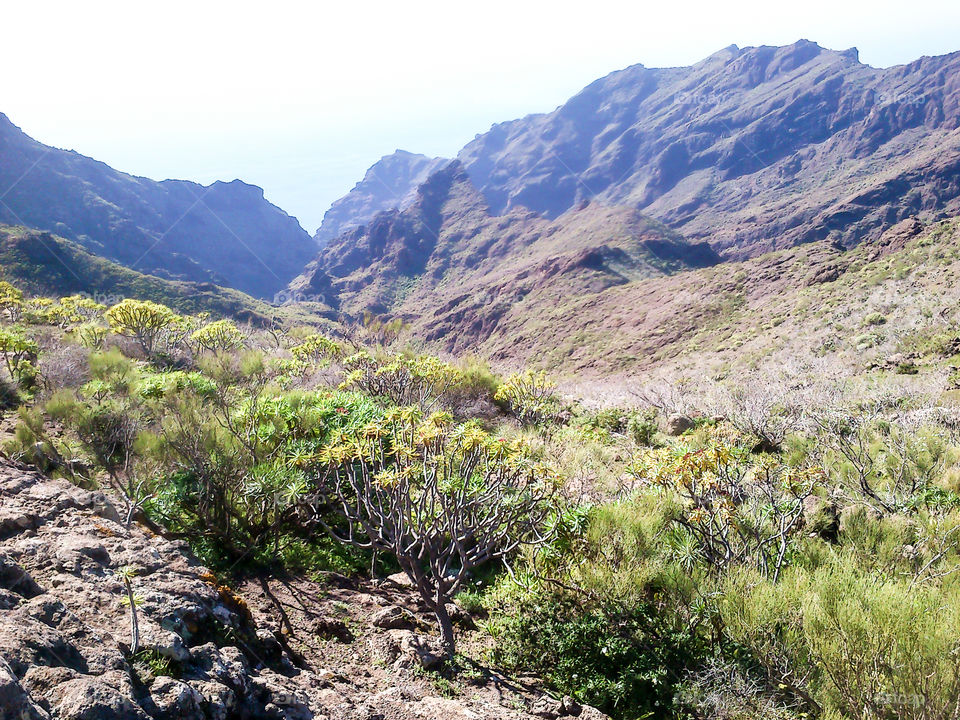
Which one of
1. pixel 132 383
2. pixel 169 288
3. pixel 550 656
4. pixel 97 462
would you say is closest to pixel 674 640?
pixel 550 656

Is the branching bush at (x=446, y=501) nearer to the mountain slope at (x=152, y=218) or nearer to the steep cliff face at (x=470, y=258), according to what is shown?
the steep cliff face at (x=470, y=258)

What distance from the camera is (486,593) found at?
568 cm

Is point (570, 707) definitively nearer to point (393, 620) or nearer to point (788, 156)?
point (393, 620)

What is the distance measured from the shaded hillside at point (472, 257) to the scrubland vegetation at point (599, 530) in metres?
58.8

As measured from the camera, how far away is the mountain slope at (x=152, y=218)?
103 metres

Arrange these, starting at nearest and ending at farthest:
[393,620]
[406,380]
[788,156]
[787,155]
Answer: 1. [393,620]
2. [406,380]
3. [788,156]
4. [787,155]

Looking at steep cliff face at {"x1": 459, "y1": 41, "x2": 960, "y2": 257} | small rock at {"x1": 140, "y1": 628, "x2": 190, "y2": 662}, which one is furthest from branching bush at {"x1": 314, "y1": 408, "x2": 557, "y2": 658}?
steep cliff face at {"x1": 459, "y1": 41, "x2": 960, "y2": 257}

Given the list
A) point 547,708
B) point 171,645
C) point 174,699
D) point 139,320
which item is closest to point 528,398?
point 547,708

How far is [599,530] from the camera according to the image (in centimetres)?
506

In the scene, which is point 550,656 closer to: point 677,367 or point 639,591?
point 639,591

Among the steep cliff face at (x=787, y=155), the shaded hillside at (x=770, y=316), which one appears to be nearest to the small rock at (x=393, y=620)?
the shaded hillside at (x=770, y=316)

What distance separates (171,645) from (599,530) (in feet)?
12.1

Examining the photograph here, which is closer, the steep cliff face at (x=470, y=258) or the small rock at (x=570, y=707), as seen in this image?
the small rock at (x=570, y=707)

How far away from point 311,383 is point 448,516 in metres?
8.57
